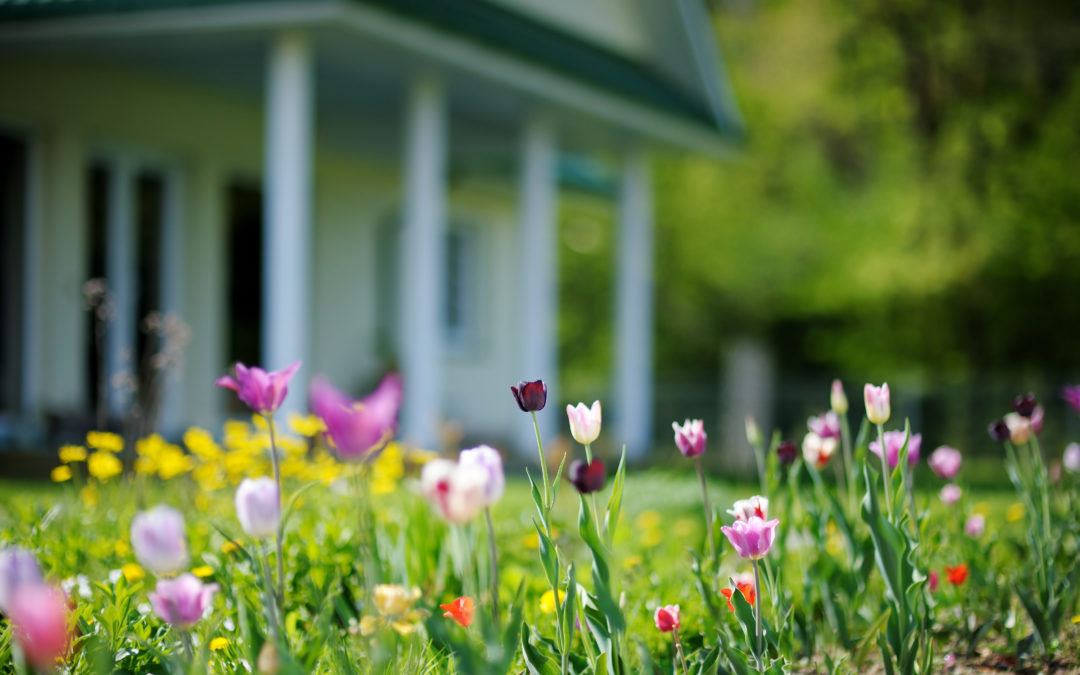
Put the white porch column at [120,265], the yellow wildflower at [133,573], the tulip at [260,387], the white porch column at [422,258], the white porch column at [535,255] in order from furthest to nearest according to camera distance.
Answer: the white porch column at [535,255] < the white porch column at [120,265] < the white porch column at [422,258] < the yellow wildflower at [133,573] < the tulip at [260,387]

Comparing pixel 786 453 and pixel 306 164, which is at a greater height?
pixel 306 164

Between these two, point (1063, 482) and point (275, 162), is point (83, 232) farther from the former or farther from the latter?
point (1063, 482)

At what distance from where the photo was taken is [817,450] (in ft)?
8.97

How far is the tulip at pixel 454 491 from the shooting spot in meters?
1.57

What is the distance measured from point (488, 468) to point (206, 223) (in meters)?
8.30

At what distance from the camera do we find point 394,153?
35.9ft

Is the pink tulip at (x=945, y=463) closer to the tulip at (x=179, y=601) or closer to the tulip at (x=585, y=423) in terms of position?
the tulip at (x=585, y=423)

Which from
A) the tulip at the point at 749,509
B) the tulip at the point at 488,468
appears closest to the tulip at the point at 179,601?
the tulip at the point at 488,468

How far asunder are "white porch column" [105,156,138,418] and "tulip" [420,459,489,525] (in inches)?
289

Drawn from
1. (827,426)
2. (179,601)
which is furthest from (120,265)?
(179,601)

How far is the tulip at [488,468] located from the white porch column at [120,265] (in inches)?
285

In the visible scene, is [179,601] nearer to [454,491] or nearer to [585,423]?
[454,491]

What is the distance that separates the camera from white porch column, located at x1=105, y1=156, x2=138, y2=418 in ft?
27.5

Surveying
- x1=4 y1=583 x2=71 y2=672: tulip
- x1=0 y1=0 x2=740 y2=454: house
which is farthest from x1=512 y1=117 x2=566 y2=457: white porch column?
x1=4 y1=583 x2=71 y2=672: tulip
